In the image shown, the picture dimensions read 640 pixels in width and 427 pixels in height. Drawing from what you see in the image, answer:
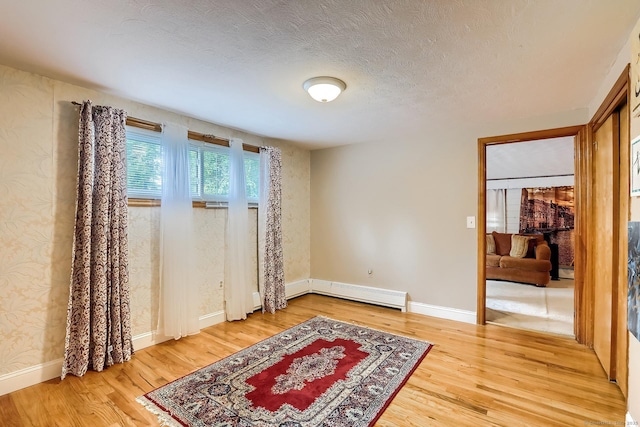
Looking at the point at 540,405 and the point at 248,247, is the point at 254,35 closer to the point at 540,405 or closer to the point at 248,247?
the point at 248,247

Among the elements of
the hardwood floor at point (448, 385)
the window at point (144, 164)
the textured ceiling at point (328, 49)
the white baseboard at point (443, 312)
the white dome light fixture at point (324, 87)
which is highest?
the textured ceiling at point (328, 49)

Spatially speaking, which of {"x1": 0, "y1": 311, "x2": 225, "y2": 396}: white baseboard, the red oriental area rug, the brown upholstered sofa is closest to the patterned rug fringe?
the red oriental area rug

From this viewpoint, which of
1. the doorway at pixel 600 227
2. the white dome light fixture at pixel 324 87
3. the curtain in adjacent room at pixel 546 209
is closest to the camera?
the doorway at pixel 600 227

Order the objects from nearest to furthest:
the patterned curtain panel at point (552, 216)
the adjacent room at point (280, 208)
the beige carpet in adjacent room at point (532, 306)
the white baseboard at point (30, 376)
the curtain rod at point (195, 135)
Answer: the adjacent room at point (280, 208) < the white baseboard at point (30, 376) < the curtain rod at point (195, 135) < the beige carpet in adjacent room at point (532, 306) < the patterned curtain panel at point (552, 216)

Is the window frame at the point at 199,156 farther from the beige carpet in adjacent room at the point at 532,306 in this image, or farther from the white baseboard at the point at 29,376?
the beige carpet in adjacent room at the point at 532,306

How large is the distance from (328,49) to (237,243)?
2426mm

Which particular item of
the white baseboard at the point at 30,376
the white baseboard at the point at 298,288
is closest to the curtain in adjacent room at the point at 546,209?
the white baseboard at the point at 298,288

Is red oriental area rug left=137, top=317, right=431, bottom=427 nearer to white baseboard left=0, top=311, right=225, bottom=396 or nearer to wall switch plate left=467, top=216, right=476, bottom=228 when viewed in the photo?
white baseboard left=0, top=311, right=225, bottom=396

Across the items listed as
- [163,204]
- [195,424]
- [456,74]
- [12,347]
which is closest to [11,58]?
[163,204]

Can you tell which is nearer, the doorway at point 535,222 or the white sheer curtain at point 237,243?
the white sheer curtain at point 237,243

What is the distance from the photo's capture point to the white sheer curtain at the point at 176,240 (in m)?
2.89

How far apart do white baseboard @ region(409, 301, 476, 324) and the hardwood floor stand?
0.77ft

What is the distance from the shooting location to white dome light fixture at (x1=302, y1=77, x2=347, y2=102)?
2.21 m

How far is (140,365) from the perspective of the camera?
247cm
